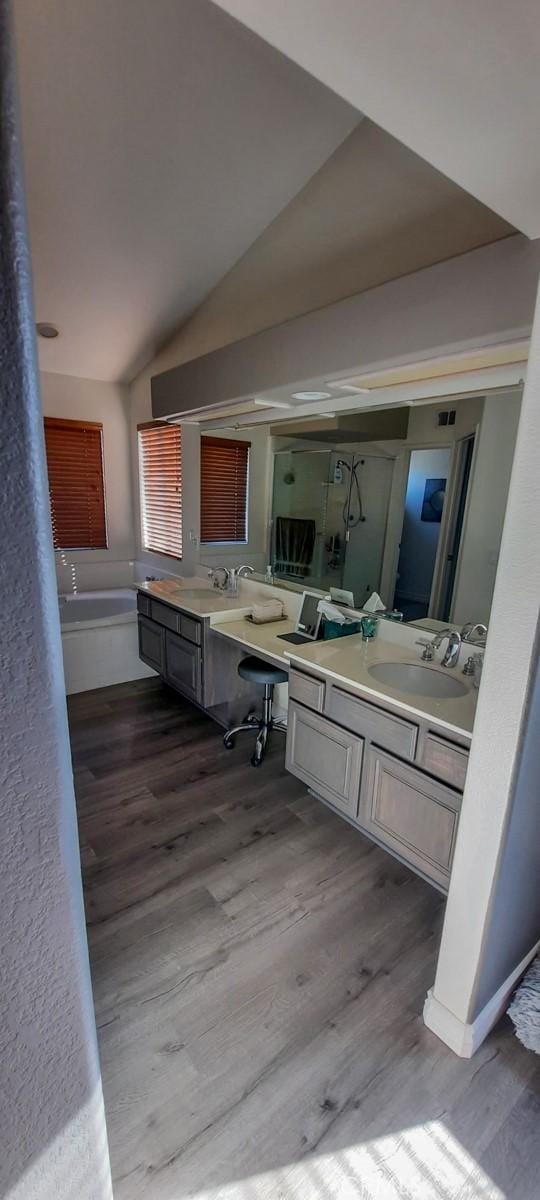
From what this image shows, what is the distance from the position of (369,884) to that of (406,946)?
0.28 metres

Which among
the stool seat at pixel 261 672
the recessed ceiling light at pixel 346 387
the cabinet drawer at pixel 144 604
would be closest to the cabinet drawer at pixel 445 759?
the stool seat at pixel 261 672

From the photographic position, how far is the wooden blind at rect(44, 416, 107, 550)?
3904mm

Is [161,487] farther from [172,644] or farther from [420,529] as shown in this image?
[420,529]

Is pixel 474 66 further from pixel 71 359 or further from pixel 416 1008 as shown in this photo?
pixel 71 359

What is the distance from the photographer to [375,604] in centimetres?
240

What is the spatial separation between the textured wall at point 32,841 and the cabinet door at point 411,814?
1.23m

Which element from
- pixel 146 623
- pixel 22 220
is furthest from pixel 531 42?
pixel 146 623

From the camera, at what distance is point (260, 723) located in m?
Result: 2.97

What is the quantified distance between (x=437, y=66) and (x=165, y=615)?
271 cm

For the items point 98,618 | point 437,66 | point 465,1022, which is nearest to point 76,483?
point 98,618

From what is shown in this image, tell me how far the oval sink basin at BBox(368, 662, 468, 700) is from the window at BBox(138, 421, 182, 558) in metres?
2.20

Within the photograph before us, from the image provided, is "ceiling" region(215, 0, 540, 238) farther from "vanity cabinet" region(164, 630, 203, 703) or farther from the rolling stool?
"vanity cabinet" region(164, 630, 203, 703)

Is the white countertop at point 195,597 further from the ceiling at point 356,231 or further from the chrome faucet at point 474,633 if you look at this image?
the ceiling at point 356,231

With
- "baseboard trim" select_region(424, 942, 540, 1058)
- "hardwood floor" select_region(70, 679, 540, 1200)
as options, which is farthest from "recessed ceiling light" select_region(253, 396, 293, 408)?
"baseboard trim" select_region(424, 942, 540, 1058)
